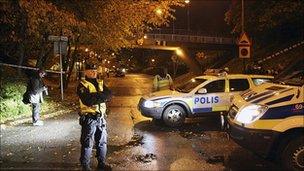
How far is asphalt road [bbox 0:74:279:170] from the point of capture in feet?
27.3

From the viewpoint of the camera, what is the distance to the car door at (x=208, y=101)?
12820 mm

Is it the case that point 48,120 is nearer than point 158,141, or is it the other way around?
point 158,141

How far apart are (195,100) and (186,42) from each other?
57076 mm

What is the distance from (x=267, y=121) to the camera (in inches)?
299

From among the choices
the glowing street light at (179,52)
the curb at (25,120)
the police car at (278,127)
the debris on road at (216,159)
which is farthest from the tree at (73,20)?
the glowing street light at (179,52)

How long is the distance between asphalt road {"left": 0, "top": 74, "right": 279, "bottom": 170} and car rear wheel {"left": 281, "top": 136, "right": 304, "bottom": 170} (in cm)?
60

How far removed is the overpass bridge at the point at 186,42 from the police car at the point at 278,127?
5902 cm

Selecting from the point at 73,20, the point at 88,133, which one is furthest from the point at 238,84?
the point at 73,20

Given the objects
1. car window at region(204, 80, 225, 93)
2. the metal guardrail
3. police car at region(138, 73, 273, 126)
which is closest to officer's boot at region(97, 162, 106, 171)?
police car at region(138, 73, 273, 126)

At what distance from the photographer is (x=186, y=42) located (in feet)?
227

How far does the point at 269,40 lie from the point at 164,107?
35550 millimetres

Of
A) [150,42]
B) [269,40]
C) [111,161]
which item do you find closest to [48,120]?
[111,161]

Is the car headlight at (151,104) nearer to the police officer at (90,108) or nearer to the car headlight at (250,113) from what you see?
the car headlight at (250,113)

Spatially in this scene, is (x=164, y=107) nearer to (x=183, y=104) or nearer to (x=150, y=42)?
(x=183, y=104)
